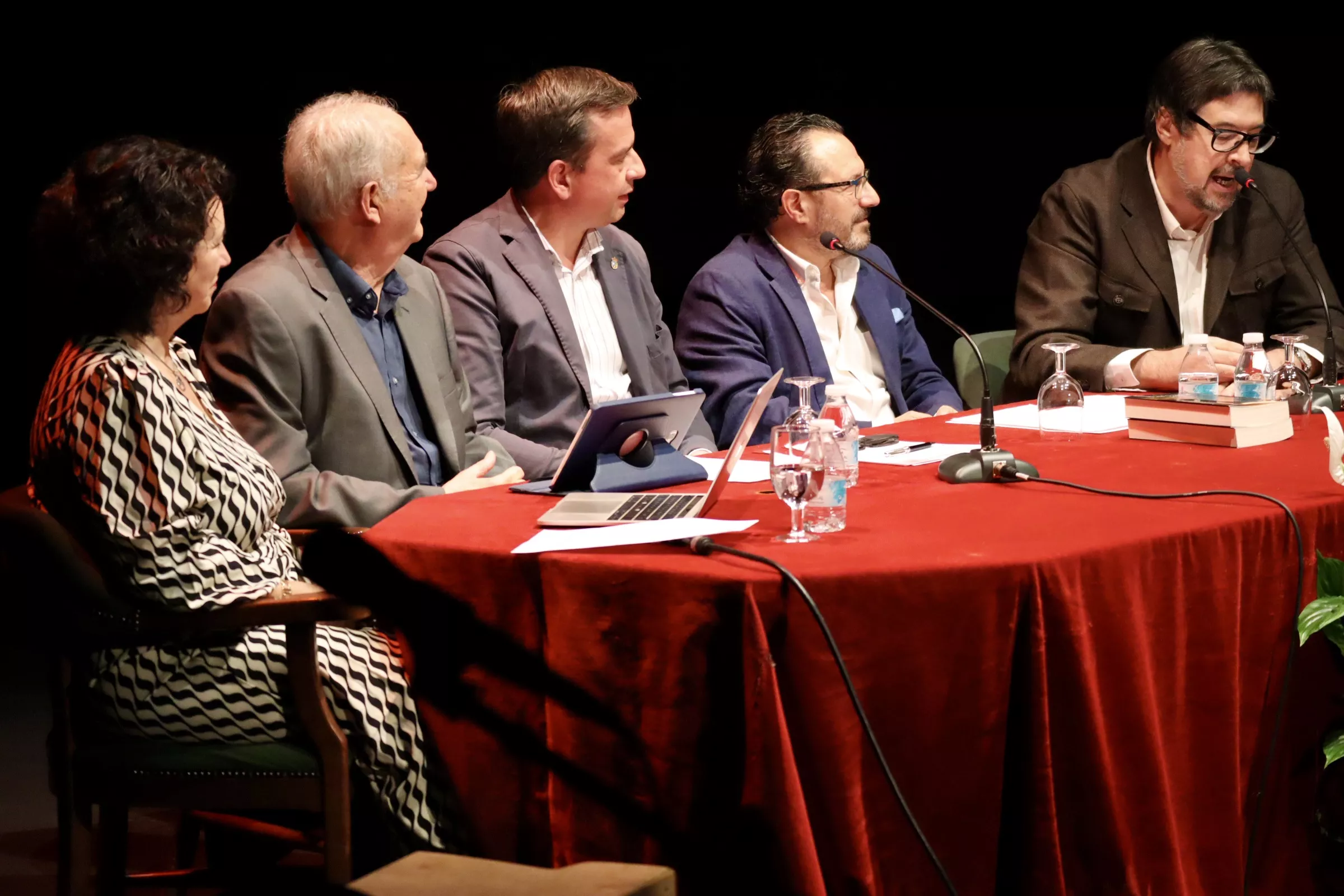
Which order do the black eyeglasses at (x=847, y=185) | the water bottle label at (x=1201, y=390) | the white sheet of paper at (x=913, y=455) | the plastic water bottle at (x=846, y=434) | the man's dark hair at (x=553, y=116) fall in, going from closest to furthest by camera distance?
1. the plastic water bottle at (x=846, y=434)
2. the white sheet of paper at (x=913, y=455)
3. the water bottle label at (x=1201, y=390)
4. the man's dark hair at (x=553, y=116)
5. the black eyeglasses at (x=847, y=185)

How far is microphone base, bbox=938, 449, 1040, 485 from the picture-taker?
231 cm

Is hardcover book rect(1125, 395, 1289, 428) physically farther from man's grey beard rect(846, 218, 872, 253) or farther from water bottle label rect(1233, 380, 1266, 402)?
man's grey beard rect(846, 218, 872, 253)

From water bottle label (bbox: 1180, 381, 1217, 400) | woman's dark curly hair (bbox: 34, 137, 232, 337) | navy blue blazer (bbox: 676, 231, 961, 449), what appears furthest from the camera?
navy blue blazer (bbox: 676, 231, 961, 449)

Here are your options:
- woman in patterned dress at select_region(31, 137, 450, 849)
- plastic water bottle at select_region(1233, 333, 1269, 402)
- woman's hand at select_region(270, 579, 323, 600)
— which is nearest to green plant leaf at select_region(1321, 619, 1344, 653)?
plastic water bottle at select_region(1233, 333, 1269, 402)

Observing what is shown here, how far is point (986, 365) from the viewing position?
370 cm

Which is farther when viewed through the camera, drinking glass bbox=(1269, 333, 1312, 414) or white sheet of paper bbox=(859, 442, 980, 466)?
drinking glass bbox=(1269, 333, 1312, 414)

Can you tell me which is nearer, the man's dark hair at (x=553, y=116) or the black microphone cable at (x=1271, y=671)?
the black microphone cable at (x=1271, y=671)

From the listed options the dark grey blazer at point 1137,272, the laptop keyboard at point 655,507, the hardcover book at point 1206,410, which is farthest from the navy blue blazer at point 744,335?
the laptop keyboard at point 655,507

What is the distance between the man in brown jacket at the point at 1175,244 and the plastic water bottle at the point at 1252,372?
0.77 meters

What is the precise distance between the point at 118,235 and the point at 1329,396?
2.39 m

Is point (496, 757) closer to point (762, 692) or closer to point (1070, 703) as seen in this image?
point (762, 692)

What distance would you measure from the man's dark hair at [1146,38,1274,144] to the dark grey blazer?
17cm

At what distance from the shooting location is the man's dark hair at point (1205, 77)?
12.0 ft

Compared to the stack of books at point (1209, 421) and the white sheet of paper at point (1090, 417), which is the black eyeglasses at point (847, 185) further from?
the stack of books at point (1209, 421)
